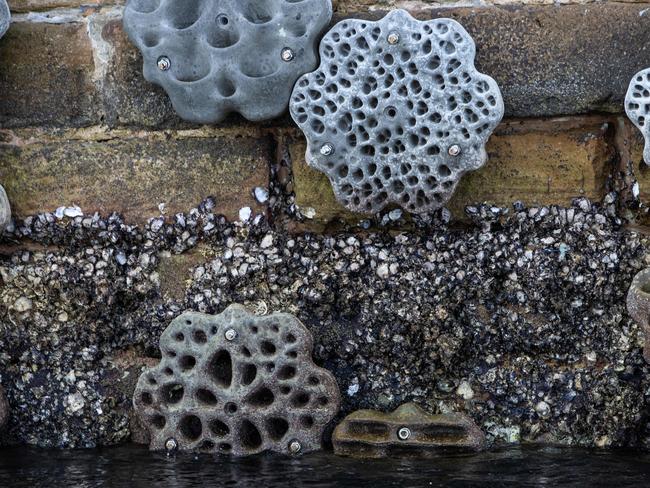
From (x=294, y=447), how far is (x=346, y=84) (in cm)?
63

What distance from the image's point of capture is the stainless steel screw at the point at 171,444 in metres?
2.10

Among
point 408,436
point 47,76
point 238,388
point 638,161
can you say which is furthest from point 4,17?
point 638,161

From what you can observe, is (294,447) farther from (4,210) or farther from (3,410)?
(4,210)

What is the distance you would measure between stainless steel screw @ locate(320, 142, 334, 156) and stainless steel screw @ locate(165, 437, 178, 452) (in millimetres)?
569

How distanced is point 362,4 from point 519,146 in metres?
0.37

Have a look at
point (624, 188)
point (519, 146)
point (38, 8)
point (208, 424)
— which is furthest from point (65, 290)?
point (624, 188)

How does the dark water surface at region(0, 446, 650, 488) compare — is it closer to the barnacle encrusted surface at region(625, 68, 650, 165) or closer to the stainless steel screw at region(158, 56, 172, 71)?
the barnacle encrusted surface at region(625, 68, 650, 165)

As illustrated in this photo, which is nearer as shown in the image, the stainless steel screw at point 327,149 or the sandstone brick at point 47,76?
the stainless steel screw at point 327,149

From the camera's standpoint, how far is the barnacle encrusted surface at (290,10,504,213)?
199 cm

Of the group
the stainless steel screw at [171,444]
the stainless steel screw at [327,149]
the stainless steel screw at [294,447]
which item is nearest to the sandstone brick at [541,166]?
the stainless steel screw at [327,149]

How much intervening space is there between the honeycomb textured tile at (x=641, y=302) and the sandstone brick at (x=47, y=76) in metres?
1.00

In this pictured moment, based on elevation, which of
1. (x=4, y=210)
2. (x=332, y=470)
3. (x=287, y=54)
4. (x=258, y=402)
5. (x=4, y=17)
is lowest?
(x=332, y=470)

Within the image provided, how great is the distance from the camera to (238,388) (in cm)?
207

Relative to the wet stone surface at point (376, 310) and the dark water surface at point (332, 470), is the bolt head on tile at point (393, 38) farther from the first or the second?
the dark water surface at point (332, 470)
